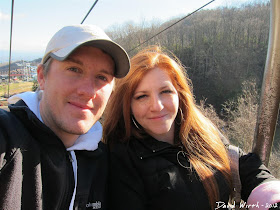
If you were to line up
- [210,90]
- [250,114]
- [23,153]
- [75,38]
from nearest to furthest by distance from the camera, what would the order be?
[23,153] → [75,38] → [250,114] → [210,90]

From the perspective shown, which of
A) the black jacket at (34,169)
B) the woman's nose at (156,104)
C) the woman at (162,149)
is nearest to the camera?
the black jacket at (34,169)

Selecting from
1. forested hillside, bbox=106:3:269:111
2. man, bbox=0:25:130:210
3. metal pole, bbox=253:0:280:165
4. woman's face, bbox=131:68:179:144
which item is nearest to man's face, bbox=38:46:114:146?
man, bbox=0:25:130:210

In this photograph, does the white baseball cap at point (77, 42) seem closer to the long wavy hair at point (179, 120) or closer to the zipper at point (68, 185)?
the long wavy hair at point (179, 120)

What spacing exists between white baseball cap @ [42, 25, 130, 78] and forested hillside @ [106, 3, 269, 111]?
27.7 metres

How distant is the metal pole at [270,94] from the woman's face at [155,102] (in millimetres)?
621

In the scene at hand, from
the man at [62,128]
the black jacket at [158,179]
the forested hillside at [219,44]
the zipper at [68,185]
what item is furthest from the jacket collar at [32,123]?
the forested hillside at [219,44]

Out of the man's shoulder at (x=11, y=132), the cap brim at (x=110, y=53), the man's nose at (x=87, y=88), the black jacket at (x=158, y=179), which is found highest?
the cap brim at (x=110, y=53)

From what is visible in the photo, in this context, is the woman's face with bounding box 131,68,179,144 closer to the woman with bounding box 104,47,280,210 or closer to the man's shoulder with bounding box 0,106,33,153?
the woman with bounding box 104,47,280,210

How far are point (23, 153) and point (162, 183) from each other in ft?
2.95

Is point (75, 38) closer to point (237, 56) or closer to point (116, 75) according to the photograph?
point (116, 75)

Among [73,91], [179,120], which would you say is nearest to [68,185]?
[73,91]

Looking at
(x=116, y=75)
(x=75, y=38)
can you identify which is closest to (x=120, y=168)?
(x=116, y=75)

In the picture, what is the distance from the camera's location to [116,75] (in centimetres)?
142

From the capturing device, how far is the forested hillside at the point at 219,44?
Result: 3002cm
